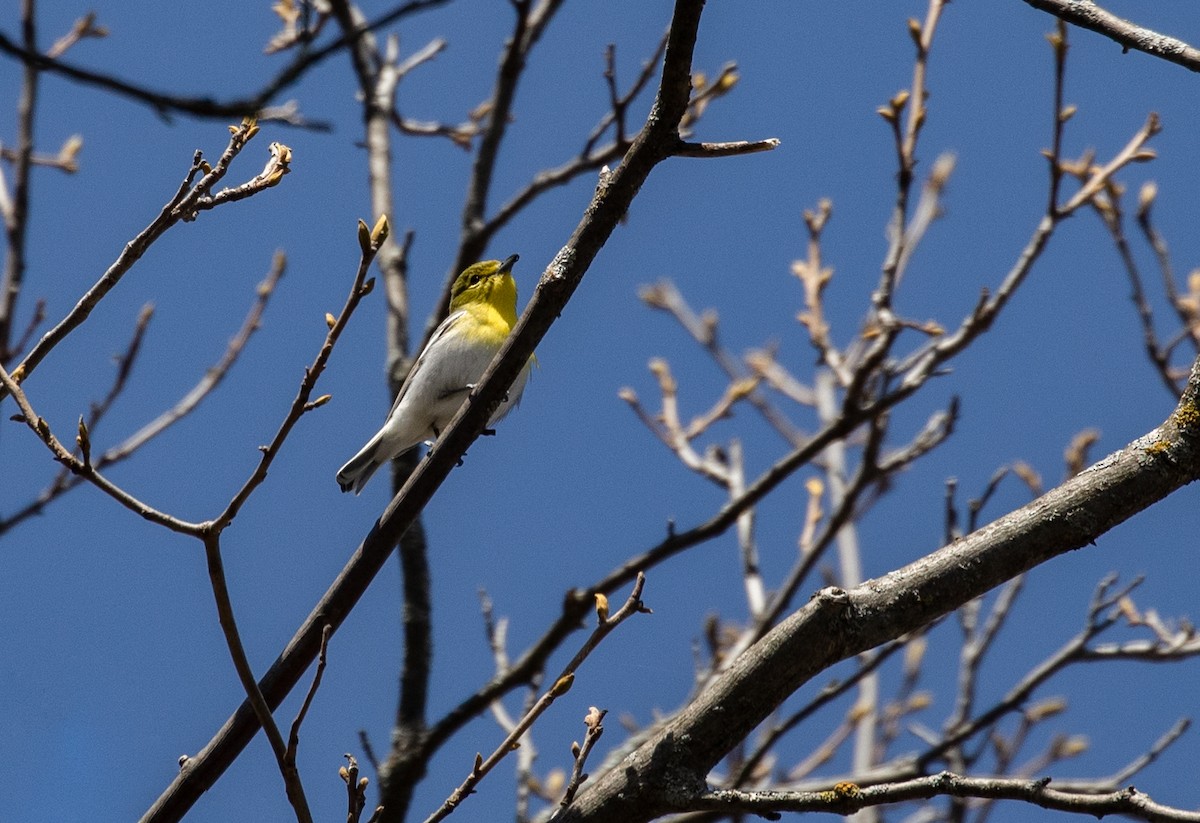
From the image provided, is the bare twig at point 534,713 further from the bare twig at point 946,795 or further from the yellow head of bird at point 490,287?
the yellow head of bird at point 490,287

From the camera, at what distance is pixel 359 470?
18.8ft

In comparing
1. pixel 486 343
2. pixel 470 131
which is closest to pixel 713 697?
pixel 486 343

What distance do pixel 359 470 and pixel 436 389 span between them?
1.85 feet

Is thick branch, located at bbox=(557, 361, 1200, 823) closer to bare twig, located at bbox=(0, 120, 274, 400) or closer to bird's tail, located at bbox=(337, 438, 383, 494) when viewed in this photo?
bare twig, located at bbox=(0, 120, 274, 400)

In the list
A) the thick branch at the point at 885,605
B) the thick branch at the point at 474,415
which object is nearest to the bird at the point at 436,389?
the thick branch at the point at 474,415

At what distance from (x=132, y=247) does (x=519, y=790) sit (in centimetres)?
310

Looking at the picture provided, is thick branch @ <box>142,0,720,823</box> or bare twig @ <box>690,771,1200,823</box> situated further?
thick branch @ <box>142,0,720,823</box>

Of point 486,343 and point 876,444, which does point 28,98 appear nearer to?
point 486,343

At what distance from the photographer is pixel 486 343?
598 cm

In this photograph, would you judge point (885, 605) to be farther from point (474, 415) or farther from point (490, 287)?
point (490, 287)

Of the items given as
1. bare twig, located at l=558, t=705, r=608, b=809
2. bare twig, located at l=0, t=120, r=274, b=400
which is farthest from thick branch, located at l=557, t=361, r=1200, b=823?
bare twig, located at l=0, t=120, r=274, b=400

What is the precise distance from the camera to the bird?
550cm

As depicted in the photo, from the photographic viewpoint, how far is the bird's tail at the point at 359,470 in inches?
222

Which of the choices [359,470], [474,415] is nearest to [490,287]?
[359,470]
